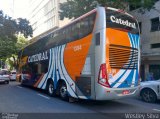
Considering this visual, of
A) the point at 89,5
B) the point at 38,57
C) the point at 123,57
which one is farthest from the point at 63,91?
the point at 89,5

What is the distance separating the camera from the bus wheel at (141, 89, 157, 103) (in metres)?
11.3

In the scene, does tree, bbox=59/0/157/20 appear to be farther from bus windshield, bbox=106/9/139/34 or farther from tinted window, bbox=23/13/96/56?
bus windshield, bbox=106/9/139/34

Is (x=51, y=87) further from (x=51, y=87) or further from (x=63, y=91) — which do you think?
(x=63, y=91)

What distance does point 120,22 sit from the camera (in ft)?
31.7

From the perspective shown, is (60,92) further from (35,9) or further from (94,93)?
(35,9)

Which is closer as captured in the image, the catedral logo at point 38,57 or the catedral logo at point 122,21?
the catedral logo at point 122,21

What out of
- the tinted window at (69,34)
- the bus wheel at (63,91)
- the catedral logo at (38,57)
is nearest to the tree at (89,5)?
the catedral logo at (38,57)

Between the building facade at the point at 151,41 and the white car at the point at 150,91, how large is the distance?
396 inches

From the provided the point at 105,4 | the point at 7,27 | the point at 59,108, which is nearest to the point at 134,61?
the point at 59,108

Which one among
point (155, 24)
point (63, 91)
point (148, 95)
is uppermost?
point (155, 24)

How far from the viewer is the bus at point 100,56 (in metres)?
8.97

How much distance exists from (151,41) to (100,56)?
14.8 meters

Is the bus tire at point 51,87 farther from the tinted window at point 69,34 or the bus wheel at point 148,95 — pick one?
the bus wheel at point 148,95

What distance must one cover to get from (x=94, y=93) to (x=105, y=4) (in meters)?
11.6
